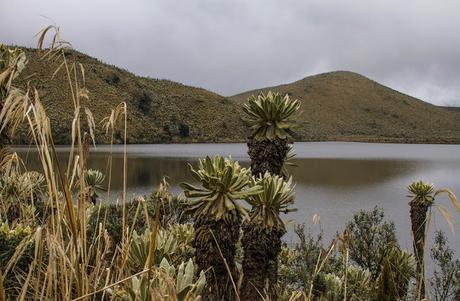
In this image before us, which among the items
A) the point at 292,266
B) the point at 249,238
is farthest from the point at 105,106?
the point at 249,238

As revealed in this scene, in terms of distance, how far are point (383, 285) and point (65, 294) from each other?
187cm

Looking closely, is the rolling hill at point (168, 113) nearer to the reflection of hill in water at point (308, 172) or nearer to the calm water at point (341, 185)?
the reflection of hill in water at point (308, 172)

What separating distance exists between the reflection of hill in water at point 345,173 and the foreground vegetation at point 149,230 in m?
39.2

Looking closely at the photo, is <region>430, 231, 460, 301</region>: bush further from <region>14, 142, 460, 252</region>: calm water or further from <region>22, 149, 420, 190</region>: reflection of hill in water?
<region>22, 149, 420, 190</region>: reflection of hill in water

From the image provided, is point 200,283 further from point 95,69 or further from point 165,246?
point 95,69

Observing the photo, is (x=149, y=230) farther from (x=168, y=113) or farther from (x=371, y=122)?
(x=371, y=122)

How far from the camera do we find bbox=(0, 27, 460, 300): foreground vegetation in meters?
1.78

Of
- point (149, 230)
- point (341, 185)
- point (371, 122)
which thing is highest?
point (371, 122)

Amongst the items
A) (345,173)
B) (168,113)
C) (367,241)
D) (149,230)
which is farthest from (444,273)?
(168,113)

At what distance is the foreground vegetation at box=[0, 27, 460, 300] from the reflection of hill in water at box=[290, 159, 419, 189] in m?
39.2

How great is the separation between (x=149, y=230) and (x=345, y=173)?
6036 cm

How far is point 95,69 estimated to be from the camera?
106 metres

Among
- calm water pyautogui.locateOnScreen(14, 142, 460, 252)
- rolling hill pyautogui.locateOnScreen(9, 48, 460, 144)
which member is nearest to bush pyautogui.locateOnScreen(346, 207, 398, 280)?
calm water pyautogui.locateOnScreen(14, 142, 460, 252)

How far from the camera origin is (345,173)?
6116 cm
